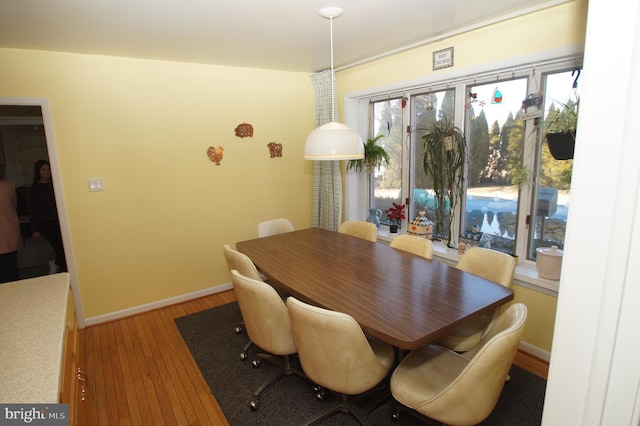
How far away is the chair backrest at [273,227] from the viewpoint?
11.3 ft

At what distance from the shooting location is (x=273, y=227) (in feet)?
11.6

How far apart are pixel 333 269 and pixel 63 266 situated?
3356 millimetres

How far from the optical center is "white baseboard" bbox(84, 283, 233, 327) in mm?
3203

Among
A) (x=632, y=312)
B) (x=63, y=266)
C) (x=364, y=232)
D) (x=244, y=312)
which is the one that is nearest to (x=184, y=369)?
(x=244, y=312)

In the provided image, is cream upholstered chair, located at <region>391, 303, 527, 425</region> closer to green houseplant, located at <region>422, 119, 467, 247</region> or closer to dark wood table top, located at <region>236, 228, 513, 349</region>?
dark wood table top, located at <region>236, 228, 513, 349</region>

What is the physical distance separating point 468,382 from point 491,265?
1082 mm

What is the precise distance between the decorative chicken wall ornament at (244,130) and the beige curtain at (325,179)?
843 mm

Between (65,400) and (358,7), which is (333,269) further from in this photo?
(358,7)

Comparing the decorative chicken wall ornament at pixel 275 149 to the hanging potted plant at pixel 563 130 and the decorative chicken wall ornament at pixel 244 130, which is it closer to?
the decorative chicken wall ornament at pixel 244 130

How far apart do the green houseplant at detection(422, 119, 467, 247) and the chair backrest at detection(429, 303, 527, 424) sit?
1732mm

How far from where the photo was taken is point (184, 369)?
8.23 feet

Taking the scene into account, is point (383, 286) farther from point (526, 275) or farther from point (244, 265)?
point (526, 275)

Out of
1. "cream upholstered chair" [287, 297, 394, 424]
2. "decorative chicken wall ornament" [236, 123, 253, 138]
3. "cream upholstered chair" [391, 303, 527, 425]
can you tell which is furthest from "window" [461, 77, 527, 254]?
"decorative chicken wall ornament" [236, 123, 253, 138]

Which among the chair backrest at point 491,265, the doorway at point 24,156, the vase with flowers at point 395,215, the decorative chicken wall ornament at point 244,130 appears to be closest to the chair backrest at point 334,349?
the chair backrest at point 491,265
